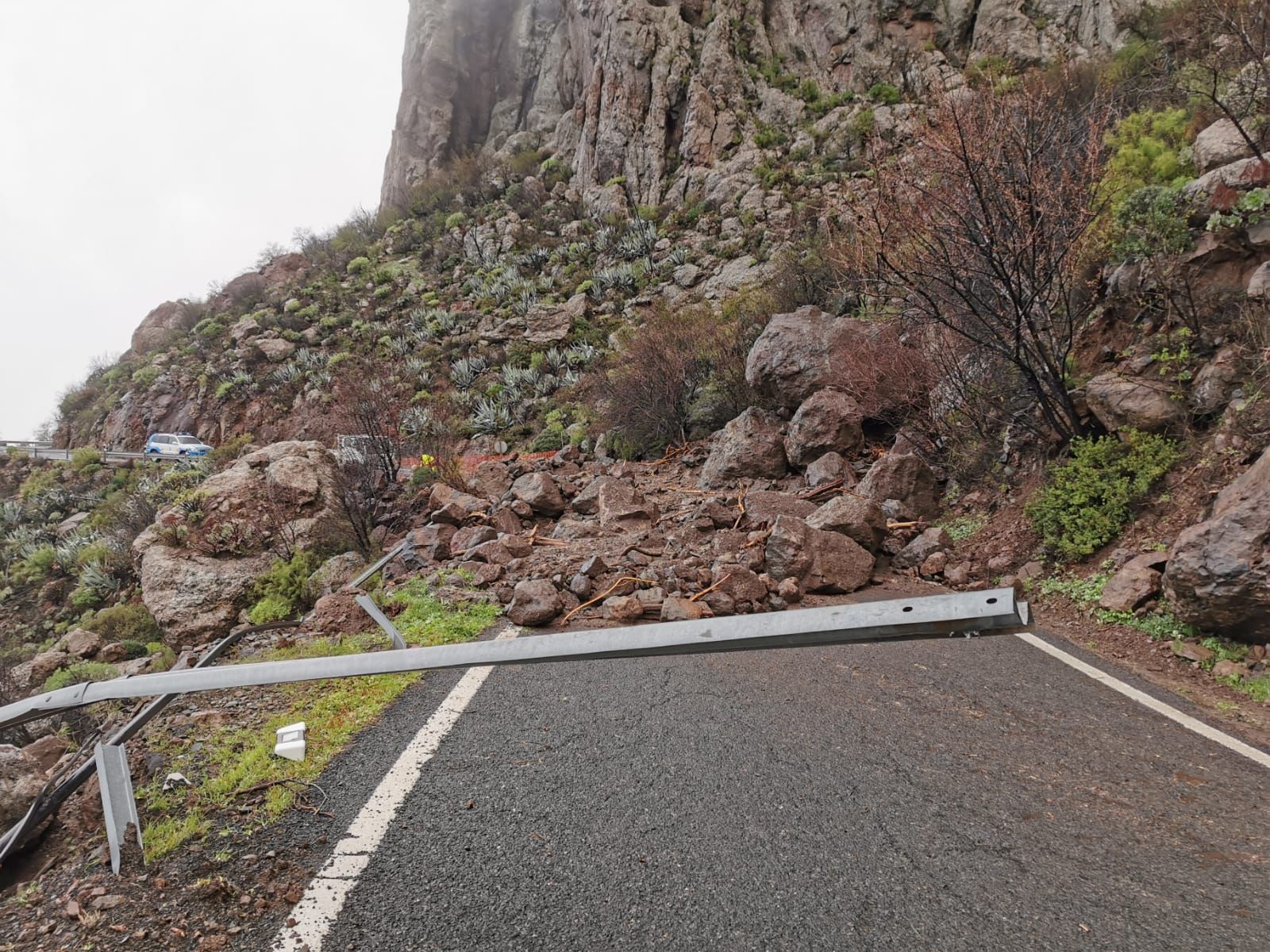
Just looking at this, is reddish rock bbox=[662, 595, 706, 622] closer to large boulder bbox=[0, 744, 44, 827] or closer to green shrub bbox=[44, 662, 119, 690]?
large boulder bbox=[0, 744, 44, 827]

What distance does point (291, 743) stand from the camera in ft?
8.77

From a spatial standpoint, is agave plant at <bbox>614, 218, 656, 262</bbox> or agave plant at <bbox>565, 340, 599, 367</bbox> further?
agave plant at <bbox>614, 218, 656, 262</bbox>

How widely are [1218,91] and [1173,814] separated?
1079 centimetres

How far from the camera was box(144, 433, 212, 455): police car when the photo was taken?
22.3 metres

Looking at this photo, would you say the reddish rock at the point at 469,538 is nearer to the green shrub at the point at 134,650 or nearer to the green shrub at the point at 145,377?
the green shrub at the point at 134,650

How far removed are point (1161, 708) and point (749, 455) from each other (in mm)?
5778

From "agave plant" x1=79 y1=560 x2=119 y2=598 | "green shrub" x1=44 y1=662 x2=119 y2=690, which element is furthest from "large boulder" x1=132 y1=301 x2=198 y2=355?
"green shrub" x1=44 y1=662 x2=119 y2=690

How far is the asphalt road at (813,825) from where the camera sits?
66.0 inches

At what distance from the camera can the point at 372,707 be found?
3.16m

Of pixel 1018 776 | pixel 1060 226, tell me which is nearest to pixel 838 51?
pixel 1060 226

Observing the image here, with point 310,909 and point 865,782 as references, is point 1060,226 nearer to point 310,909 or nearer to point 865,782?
point 865,782

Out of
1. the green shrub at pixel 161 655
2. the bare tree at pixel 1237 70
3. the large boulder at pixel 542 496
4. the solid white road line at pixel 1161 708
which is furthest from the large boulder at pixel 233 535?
the bare tree at pixel 1237 70

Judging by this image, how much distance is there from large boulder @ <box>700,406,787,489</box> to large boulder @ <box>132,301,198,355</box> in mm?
36524

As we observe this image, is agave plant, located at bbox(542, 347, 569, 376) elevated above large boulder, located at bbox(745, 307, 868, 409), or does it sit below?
above
